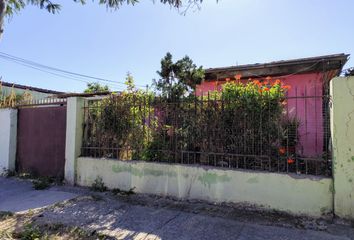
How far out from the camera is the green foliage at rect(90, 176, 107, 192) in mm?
6741

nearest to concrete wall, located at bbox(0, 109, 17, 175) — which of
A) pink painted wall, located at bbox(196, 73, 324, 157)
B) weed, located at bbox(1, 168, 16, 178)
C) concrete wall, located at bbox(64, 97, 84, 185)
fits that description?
weed, located at bbox(1, 168, 16, 178)

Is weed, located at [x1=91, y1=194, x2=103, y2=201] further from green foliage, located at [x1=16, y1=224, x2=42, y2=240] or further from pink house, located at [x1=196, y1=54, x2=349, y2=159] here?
pink house, located at [x1=196, y1=54, x2=349, y2=159]

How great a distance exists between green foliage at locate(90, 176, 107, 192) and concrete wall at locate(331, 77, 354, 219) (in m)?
4.68

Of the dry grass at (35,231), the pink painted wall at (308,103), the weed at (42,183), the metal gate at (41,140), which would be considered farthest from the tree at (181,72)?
the dry grass at (35,231)

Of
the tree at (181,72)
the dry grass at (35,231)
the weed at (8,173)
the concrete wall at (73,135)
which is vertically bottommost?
the dry grass at (35,231)

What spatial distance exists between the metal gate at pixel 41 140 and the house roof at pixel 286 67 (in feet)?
15.3

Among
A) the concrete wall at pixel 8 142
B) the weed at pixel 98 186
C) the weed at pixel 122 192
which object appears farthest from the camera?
the concrete wall at pixel 8 142

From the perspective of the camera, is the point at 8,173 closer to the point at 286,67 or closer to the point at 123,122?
the point at 123,122

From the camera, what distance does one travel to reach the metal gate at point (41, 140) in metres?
7.80

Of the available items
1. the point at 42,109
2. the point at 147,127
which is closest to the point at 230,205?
the point at 147,127

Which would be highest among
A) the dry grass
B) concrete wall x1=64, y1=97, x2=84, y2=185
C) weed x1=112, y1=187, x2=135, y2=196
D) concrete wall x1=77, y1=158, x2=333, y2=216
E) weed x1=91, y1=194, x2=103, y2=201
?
concrete wall x1=64, y1=97, x2=84, y2=185

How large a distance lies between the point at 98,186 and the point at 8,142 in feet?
12.4

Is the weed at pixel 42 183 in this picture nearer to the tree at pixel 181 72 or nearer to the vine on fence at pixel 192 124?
the vine on fence at pixel 192 124

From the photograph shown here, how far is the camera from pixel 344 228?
4.29 m
